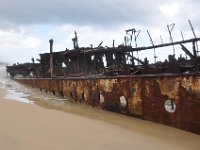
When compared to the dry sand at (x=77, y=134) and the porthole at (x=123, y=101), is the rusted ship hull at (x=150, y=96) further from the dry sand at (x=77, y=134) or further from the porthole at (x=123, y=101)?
the dry sand at (x=77, y=134)

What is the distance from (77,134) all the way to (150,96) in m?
3.03

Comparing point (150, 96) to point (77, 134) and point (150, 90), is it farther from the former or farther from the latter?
point (77, 134)

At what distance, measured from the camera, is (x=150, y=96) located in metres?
9.42

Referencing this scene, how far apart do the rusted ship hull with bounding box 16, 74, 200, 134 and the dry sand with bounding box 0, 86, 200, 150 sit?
30 cm

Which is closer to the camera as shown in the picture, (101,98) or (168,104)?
(168,104)

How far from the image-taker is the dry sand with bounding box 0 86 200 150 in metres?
6.05

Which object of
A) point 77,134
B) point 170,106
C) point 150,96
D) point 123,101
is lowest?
point 77,134

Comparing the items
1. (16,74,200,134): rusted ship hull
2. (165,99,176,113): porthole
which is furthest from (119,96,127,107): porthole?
(165,99,176,113): porthole

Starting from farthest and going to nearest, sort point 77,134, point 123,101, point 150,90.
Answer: point 123,101 < point 150,90 < point 77,134

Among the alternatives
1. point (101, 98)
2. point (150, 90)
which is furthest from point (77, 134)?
point (101, 98)

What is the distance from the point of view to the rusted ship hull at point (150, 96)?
8242mm

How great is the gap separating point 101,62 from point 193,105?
9715mm

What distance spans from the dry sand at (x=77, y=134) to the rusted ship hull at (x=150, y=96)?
296 millimetres

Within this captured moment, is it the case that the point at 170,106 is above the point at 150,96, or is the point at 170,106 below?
below
